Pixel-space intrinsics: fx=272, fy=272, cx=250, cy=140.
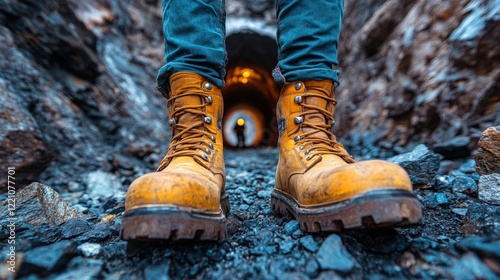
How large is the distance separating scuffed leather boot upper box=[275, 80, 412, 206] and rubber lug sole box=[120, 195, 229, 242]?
460 millimetres

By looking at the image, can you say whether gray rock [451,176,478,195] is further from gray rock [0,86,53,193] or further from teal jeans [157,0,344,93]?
gray rock [0,86,53,193]

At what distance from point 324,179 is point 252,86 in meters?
12.2

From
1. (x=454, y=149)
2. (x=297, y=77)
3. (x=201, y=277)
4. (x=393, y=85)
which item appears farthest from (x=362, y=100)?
(x=201, y=277)

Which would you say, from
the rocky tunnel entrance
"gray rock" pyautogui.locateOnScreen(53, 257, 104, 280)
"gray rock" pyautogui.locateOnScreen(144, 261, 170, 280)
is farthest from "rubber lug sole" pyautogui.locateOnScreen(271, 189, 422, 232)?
the rocky tunnel entrance

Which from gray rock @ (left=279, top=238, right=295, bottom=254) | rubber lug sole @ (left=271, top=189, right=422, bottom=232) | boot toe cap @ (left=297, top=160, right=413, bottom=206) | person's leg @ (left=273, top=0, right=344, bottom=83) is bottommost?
gray rock @ (left=279, top=238, right=295, bottom=254)

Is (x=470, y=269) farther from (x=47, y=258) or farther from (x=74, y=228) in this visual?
(x=74, y=228)

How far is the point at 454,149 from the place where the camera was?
7.71ft

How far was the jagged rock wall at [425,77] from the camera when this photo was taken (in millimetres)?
2498

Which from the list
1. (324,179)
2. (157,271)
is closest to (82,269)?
(157,271)

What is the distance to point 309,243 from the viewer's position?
1031mm

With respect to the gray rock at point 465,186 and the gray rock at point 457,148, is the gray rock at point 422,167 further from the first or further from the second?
the gray rock at point 457,148

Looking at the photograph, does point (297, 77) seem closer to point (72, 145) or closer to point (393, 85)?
point (72, 145)

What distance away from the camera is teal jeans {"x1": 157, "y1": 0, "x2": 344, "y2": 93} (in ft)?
4.25

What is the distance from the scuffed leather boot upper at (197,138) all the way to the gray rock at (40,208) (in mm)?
715
